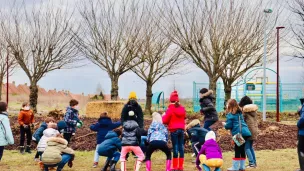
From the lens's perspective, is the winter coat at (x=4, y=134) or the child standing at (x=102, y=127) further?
the child standing at (x=102, y=127)

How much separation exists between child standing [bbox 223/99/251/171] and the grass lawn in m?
0.76

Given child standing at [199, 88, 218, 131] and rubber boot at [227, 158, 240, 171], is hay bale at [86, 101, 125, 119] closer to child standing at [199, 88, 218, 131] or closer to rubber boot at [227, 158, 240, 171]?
child standing at [199, 88, 218, 131]

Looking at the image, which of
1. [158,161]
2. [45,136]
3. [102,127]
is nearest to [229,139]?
[158,161]

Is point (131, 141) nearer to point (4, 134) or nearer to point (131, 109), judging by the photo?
point (131, 109)

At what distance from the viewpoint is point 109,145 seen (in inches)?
373

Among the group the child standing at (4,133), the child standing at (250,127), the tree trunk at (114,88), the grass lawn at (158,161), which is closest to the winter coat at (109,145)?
the grass lawn at (158,161)

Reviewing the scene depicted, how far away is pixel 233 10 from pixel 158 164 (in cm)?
1788

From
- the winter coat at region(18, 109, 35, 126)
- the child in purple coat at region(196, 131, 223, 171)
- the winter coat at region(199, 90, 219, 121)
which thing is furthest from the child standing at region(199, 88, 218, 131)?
the winter coat at region(18, 109, 35, 126)

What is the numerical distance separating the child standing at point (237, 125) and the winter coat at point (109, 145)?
2319 millimetres

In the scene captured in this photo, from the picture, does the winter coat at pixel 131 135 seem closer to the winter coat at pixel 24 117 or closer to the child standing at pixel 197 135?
the child standing at pixel 197 135

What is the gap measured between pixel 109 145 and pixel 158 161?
7.71 feet

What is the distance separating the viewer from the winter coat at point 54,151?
9.04 meters

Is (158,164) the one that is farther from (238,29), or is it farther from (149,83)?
(149,83)

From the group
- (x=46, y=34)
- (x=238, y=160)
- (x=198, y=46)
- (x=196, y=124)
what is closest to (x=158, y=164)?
(x=196, y=124)
